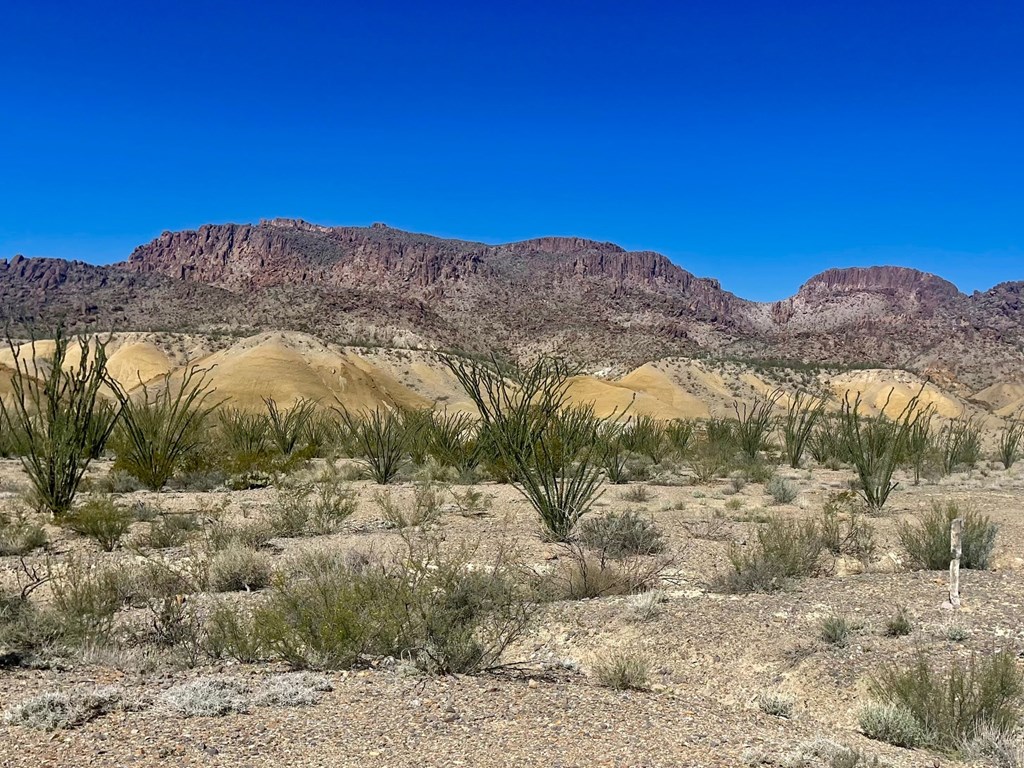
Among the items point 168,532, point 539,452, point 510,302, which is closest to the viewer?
point 168,532

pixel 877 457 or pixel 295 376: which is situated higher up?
pixel 295 376

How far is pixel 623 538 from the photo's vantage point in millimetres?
11375

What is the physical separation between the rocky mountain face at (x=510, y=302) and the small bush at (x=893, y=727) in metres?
65.1

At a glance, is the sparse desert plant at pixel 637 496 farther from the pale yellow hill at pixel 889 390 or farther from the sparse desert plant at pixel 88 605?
the pale yellow hill at pixel 889 390

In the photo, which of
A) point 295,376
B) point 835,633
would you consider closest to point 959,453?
point 835,633

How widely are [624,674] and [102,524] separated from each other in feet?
27.0

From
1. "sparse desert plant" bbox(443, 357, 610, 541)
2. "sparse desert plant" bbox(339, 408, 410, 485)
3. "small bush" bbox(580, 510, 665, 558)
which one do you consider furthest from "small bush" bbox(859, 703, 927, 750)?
"sparse desert plant" bbox(339, 408, 410, 485)

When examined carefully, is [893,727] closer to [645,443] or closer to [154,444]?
[154,444]

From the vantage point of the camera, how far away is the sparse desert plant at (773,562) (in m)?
9.08

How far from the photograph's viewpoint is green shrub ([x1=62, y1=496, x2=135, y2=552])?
11047 mm

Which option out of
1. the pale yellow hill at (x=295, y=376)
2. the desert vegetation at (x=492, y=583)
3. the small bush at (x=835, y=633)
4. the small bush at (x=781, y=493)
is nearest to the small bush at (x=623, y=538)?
the desert vegetation at (x=492, y=583)

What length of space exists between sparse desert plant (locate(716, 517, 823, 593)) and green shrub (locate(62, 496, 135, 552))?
25.9 feet

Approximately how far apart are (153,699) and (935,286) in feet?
610

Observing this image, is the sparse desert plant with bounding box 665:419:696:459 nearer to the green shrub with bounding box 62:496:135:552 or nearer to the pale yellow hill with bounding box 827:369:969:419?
the green shrub with bounding box 62:496:135:552
